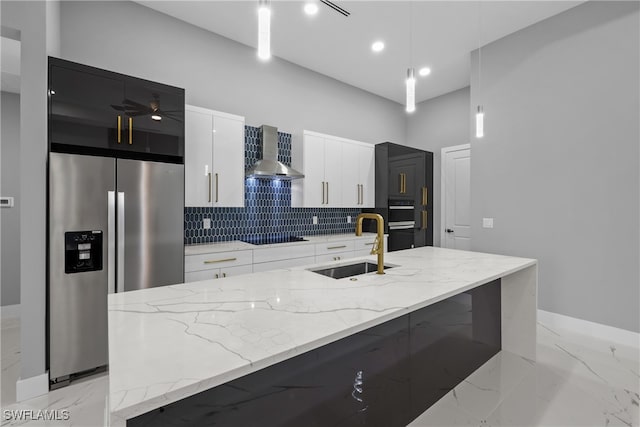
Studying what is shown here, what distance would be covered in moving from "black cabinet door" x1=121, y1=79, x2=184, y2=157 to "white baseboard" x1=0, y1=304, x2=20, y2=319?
2.94 meters

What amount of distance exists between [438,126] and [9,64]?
19.2 feet

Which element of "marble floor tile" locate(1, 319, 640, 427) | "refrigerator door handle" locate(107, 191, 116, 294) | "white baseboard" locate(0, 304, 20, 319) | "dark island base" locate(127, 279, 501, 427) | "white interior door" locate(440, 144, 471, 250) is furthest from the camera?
"white interior door" locate(440, 144, 471, 250)

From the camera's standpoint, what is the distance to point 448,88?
191 inches

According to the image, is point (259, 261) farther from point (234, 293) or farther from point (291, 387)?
point (291, 387)

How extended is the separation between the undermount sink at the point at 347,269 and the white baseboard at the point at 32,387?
200 centimetres

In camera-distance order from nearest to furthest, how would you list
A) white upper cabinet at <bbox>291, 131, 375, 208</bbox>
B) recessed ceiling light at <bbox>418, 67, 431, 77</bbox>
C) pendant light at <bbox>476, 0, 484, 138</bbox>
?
1. pendant light at <bbox>476, 0, 484, 138</bbox>
2. white upper cabinet at <bbox>291, 131, 375, 208</bbox>
3. recessed ceiling light at <bbox>418, 67, 431, 77</bbox>

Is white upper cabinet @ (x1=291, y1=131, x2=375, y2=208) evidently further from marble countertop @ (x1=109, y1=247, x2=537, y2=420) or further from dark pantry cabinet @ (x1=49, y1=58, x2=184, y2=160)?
marble countertop @ (x1=109, y1=247, x2=537, y2=420)

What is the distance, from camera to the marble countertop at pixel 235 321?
713 millimetres

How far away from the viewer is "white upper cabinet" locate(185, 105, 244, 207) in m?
2.94

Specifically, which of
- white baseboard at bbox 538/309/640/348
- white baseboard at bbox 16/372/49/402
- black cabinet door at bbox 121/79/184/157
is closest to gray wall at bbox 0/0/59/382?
white baseboard at bbox 16/372/49/402

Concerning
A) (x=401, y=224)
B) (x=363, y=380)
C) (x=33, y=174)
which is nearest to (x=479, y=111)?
(x=363, y=380)

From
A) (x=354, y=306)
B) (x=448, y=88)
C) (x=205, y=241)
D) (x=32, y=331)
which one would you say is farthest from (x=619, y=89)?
(x=32, y=331)

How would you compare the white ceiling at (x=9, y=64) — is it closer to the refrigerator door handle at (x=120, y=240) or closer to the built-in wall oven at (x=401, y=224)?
the refrigerator door handle at (x=120, y=240)

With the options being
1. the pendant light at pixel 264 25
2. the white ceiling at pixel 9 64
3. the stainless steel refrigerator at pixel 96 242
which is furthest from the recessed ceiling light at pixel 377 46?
the white ceiling at pixel 9 64
